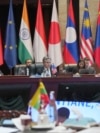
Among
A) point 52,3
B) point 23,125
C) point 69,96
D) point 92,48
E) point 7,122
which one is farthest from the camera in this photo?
point 52,3

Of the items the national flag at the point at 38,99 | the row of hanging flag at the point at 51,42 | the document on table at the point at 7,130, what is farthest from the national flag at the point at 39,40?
the document on table at the point at 7,130

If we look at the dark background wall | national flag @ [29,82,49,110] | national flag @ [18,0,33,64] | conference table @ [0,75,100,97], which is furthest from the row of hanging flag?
national flag @ [29,82,49,110]

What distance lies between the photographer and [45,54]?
38.8 ft

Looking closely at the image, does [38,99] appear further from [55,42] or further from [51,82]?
[55,42]

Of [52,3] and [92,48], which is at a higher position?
[52,3]

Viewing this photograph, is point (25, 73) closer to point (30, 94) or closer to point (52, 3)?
point (30, 94)

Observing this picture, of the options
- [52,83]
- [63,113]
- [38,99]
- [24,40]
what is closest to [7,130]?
[38,99]

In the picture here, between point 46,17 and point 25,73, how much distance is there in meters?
4.13

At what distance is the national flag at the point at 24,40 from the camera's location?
1183 centimetres

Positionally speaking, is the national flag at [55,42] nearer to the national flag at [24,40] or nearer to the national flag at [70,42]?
the national flag at [70,42]

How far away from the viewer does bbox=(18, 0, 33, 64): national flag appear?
1183 centimetres

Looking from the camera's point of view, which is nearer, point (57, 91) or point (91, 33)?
point (57, 91)

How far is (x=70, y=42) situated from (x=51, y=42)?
21.3 inches

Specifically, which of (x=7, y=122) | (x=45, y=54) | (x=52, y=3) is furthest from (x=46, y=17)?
(x=7, y=122)
